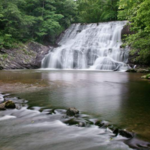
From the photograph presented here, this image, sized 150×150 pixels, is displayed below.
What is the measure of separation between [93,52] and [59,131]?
20.9 m

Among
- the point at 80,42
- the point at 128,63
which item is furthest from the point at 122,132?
the point at 80,42

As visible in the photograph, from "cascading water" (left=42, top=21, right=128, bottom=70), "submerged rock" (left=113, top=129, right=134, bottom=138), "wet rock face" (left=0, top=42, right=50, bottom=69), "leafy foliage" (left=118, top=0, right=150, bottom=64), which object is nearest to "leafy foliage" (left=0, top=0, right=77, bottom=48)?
"wet rock face" (left=0, top=42, right=50, bottom=69)

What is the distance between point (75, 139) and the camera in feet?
9.30

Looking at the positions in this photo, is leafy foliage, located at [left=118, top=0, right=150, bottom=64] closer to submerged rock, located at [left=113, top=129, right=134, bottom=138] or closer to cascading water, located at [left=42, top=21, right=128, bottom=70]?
cascading water, located at [left=42, top=21, right=128, bottom=70]

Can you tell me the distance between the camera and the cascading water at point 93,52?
2164 centimetres

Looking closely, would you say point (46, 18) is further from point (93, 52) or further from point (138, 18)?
point (138, 18)

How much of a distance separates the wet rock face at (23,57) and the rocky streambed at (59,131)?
1799 centimetres

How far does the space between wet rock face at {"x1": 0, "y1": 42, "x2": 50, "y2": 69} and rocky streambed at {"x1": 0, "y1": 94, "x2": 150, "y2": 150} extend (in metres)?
18.0

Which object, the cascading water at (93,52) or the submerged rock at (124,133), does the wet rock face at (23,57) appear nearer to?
the cascading water at (93,52)

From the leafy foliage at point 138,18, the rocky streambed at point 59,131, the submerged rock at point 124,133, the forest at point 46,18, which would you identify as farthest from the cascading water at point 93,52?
the submerged rock at point 124,133

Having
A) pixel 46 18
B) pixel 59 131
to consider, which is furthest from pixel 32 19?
pixel 59 131

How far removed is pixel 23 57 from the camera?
2269 centimetres

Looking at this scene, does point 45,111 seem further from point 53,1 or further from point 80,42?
point 53,1

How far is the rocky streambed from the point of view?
8.71 ft
